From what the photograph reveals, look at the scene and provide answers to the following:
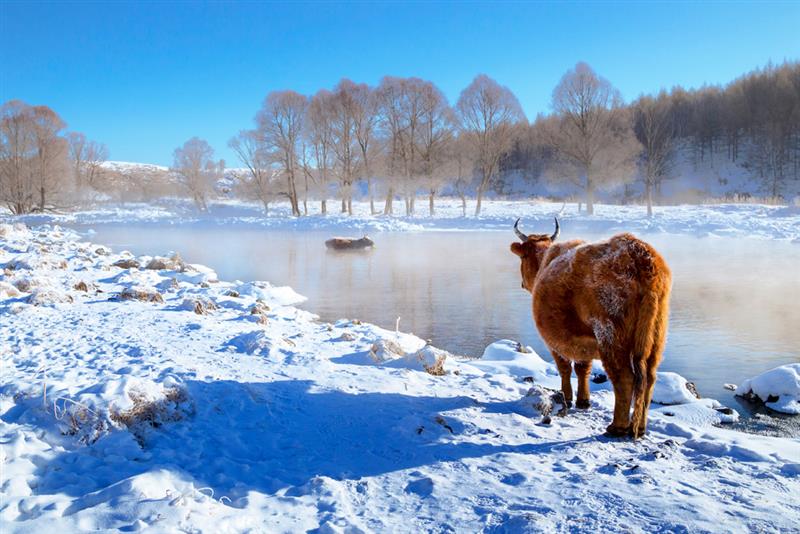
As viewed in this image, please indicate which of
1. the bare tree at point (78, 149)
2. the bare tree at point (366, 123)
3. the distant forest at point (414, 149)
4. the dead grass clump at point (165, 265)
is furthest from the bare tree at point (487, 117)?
the bare tree at point (78, 149)

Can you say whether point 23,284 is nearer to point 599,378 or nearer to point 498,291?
point 599,378

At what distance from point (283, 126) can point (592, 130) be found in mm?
23713

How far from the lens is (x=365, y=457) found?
11.0ft

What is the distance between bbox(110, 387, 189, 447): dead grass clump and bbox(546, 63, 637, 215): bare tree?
34.4 meters

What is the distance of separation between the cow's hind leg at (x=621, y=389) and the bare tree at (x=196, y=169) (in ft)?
163

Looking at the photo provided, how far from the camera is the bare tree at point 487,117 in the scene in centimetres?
3734

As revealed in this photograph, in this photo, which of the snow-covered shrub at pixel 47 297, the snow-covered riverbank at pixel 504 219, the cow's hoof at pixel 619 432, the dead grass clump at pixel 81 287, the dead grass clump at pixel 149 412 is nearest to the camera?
the dead grass clump at pixel 149 412

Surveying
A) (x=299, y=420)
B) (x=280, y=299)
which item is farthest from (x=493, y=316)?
(x=299, y=420)

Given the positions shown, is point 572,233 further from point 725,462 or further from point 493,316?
point 725,462

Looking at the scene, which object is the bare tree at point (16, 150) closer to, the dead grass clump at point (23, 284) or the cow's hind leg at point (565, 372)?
the dead grass clump at point (23, 284)

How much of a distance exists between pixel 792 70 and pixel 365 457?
73029mm

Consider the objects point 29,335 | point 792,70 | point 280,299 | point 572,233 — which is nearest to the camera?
point 29,335

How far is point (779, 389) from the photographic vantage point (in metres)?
5.30

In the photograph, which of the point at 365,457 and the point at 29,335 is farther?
the point at 29,335
